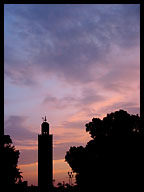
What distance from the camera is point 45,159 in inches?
2672

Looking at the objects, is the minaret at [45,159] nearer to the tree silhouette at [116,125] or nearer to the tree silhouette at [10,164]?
the tree silhouette at [10,164]

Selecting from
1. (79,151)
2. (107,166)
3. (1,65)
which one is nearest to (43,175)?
(79,151)

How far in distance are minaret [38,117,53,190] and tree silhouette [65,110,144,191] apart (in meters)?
28.8

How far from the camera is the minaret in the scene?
6731 centimetres

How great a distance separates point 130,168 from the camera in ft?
108

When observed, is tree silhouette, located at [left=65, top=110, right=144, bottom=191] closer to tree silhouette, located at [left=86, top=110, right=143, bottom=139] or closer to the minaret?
tree silhouette, located at [left=86, top=110, right=143, bottom=139]

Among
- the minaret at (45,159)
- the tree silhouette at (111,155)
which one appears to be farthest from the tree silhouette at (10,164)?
the minaret at (45,159)

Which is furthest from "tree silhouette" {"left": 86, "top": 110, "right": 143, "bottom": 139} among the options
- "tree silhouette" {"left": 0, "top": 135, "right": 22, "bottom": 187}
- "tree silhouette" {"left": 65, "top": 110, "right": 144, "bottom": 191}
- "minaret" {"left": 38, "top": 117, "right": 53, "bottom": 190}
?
"minaret" {"left": 38, "top": 117, "right": 53, "bottom": 190}

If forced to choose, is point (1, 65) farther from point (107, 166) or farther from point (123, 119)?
point (123, 119)

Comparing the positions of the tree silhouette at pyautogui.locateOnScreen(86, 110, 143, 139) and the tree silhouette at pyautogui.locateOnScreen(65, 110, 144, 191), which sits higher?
the tree silhouette at pyautogui.locateOnScreen(86, 110, 143, 139)

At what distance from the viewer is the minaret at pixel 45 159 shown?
67.3 m

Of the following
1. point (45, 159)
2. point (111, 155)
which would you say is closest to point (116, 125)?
point (111, 155)

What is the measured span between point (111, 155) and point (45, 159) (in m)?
35.0

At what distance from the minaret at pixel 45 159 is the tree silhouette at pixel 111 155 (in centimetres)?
2876
